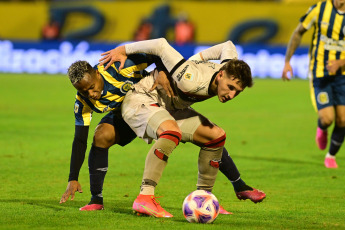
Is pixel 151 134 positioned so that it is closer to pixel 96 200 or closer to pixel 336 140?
pixel 96 200

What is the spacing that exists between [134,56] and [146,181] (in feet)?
3.91

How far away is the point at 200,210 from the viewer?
553 cm

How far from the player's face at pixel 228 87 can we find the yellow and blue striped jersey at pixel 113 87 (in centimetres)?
91

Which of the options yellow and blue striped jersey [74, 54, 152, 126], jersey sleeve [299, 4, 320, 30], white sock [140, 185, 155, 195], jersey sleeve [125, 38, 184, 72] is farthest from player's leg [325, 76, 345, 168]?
white sock [140, 185, 155, 195]

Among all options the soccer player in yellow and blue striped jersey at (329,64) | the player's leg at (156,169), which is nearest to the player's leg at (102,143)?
the player's leg at (156,169)

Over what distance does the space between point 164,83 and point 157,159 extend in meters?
0.71

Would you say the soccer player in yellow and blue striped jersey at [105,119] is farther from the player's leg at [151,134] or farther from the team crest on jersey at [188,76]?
the team crest on jersey at [188,76]

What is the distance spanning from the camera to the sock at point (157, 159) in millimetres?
5719

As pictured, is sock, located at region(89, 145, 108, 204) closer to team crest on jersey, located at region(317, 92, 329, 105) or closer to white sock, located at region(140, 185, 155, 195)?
white sock, located at region(140, 185, 155, 195)

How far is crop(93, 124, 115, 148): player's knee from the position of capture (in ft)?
20.4

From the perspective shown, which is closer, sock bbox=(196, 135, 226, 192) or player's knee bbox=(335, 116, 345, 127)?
sock bbox=(196, 135, 226, 192)

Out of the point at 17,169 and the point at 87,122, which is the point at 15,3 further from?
the point at 87,122

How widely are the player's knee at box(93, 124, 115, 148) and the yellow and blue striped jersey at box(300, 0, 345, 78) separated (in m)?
3.95

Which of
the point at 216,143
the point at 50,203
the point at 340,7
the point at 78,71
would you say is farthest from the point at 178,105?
the point at 340,7
